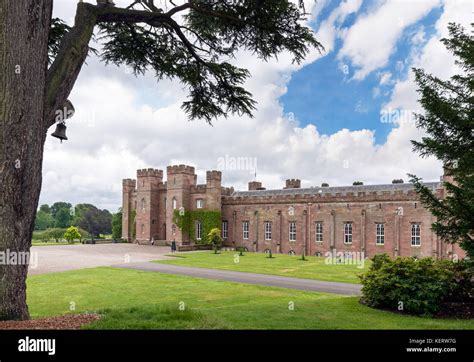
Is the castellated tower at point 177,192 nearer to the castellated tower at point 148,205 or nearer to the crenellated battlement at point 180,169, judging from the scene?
the crenellated battlement at point 180,169

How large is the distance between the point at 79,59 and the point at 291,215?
34184mm

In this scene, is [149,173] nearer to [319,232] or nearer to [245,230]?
[245,230]

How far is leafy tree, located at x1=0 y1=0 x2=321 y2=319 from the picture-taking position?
6.35 meters

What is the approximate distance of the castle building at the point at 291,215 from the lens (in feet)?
109

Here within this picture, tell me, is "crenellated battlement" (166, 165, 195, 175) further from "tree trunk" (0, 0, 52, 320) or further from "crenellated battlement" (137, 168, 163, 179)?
"tree trunk" (0, 0, 52, 320)

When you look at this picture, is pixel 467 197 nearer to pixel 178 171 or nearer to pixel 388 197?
pixel 388 197

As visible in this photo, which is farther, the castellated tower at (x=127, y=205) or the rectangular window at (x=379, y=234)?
the castellated tower at (x=127, y=205)

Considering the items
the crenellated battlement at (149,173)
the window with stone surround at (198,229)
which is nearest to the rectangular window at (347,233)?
the window with stone surround at (198,229)

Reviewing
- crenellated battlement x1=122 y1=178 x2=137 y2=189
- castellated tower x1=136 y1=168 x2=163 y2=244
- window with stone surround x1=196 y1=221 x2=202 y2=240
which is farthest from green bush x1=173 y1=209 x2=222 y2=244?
crenellated battlement x1=122 y1=178 x2=137 y2=189

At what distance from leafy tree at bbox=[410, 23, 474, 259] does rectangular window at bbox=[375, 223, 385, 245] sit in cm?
2478

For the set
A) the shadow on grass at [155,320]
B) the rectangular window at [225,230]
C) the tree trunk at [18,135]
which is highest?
the tree trunk at [18,135]

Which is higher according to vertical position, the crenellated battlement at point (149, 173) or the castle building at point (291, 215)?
the crenellated battlement at point (149, 173)
